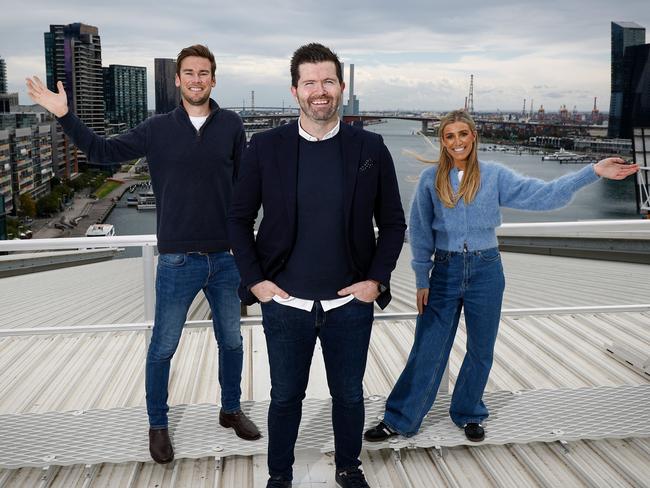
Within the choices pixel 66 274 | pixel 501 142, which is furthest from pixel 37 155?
pixel 66 274

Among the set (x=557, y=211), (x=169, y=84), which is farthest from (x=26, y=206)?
(x=169, y=84)

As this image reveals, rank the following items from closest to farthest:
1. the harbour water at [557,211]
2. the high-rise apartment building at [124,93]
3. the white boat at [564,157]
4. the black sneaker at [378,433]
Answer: the black sneaker at [378,433] → the harbour water at [557,211] → the white boat at [564,157] → the high-rise apartment building at [124,93]

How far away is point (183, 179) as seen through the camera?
2139 millimetres

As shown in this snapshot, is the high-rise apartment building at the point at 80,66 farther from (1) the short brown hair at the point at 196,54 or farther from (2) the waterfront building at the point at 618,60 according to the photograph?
(1) the short brown hair at the point at 196,54

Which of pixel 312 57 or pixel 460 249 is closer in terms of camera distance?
pixel 312 57

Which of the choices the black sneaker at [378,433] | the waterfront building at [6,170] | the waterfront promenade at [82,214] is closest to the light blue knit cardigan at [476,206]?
the black sneaker at [378,433]

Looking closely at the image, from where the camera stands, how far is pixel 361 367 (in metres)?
1.95

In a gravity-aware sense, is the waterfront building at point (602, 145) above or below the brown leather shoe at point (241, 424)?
above

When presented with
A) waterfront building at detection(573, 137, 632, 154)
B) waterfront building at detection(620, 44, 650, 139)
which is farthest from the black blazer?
waterfront building at detection(573, 137, 632, 154)

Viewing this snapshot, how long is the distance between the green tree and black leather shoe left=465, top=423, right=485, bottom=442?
277ft

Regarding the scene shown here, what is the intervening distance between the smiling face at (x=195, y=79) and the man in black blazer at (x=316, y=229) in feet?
Answer: 1.48

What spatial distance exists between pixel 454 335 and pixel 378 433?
47 centimetres

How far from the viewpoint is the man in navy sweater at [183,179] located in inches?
84.4

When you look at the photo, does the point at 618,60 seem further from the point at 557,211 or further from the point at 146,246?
the point at 146,246
